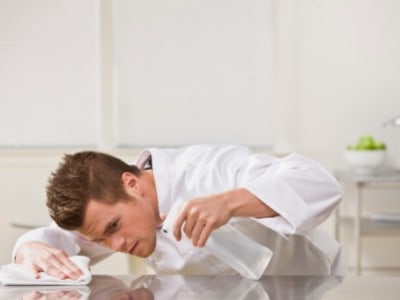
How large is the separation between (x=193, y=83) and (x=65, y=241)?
251 centimetres

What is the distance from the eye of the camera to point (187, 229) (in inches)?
52.2

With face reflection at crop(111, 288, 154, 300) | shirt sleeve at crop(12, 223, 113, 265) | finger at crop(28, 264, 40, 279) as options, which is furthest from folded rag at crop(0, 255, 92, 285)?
shirt sleeve at crop(12, 223, 113, 265)

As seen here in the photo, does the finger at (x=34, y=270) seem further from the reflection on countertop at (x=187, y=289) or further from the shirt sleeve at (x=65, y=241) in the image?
the shirt sleeve at (x=65, y=241)

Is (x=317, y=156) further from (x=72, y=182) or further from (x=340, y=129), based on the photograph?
(x=72, y=182)

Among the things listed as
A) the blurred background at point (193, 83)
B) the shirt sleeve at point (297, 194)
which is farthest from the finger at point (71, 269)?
the blurred background at point (193, 83)

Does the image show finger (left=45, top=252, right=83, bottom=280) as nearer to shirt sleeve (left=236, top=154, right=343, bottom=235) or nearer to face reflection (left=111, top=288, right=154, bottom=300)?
face reflection (left=111, top=288, right=154, bottom=300)

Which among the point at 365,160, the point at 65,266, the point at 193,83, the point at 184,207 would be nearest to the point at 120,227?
the point at 65,266

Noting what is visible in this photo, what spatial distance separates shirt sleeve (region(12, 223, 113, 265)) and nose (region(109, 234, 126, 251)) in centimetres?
19

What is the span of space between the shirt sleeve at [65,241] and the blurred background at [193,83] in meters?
2.30

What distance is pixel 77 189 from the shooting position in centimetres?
156

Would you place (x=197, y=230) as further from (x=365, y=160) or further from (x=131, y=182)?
(x=365, y=160)

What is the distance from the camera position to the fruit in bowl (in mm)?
3740

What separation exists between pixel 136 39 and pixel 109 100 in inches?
13.5

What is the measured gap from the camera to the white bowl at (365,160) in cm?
374
